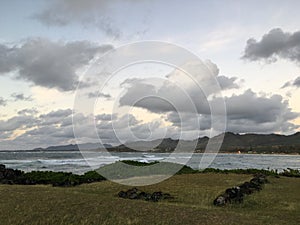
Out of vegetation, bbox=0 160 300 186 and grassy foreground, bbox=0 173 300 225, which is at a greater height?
vegetation, bbox=0 160 300 186

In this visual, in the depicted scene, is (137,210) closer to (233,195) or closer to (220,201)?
(220,201)

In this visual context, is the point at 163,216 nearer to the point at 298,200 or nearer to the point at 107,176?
the point at 298,200

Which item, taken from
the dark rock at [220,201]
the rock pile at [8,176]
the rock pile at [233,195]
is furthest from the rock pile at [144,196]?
the rock pile at [8,176]

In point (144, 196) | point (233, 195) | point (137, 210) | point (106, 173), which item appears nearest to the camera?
point (137, 210)

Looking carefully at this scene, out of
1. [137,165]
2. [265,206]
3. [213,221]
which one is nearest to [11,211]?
[213,221]

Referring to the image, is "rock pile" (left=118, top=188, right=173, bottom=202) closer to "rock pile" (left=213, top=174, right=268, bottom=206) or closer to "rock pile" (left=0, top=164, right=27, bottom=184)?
"rock pile" (left=213, top=174, right=268, bottom=206)

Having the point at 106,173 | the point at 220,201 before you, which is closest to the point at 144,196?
the point at 220,201

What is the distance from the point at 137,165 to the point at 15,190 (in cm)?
2629

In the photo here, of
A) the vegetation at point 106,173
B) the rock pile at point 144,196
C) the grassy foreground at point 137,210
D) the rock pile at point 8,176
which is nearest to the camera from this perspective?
A: the grassy foreground at point 137,210

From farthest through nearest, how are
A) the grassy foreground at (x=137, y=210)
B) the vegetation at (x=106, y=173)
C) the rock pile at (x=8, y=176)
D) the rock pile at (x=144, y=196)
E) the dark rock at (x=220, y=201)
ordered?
the vegetation at (x=106, y=173)
the rock pile at (x=8, y=176)
the rock pile at (x=144, y=196)
the dark rock at (x=220, y=201)
the grassy foreground at (x=137, y=210)

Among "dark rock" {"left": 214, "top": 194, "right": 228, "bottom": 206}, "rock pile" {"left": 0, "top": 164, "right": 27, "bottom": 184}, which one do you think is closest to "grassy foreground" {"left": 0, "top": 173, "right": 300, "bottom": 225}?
"dark rock" {"left": 214, "top": 194, "right": 228, "bottom": 206}

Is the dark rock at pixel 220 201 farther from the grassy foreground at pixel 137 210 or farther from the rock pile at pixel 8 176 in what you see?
the rock pile at pixel 8 176

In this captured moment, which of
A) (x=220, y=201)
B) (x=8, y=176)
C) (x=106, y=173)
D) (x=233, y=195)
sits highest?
(x=8, y=176)

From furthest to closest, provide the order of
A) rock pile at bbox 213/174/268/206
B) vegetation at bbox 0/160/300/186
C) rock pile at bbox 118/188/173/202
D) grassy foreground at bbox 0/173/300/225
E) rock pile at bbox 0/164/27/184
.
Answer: vegetation at bbox 0/160/300/186, rock pile at bbox 0/164/27/184, rock pile at bbox 118/188/173/202, rock pile at bbox 213/174/268/206, grassy foreground at bbox 0/173/300/225
